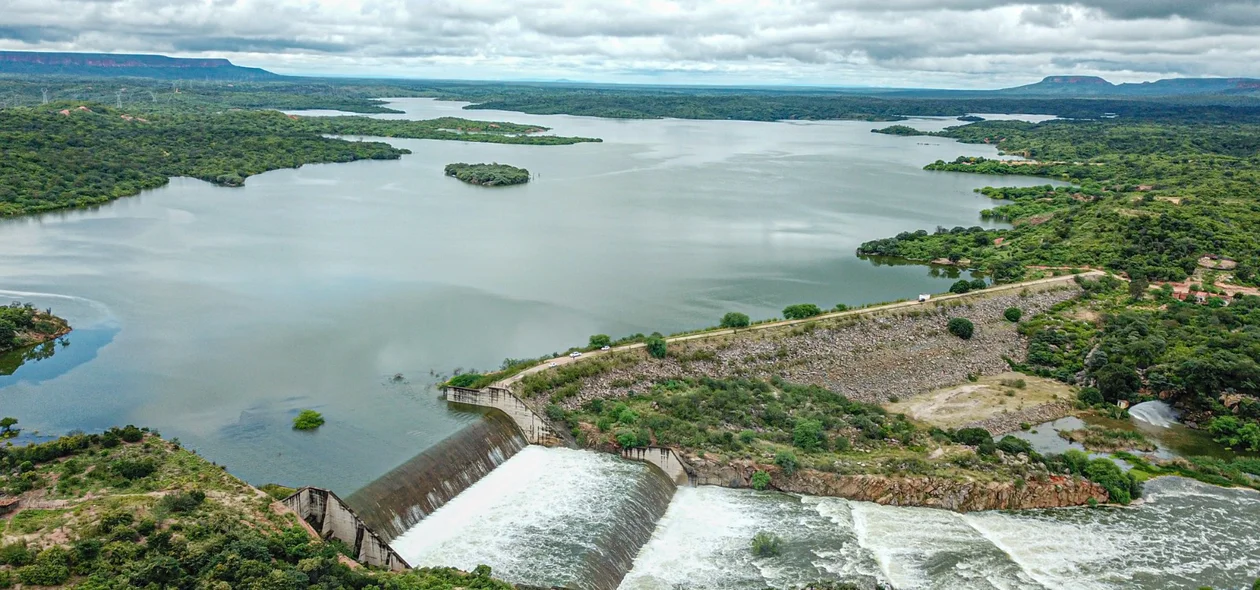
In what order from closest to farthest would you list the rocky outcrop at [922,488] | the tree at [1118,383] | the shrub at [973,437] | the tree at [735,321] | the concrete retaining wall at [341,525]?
the concrete retaining wall at [341,525] < the rocky outcrop at [922,488] < the shrub at [973,437] < the tree at [1118,383] < the tree at [735,321]

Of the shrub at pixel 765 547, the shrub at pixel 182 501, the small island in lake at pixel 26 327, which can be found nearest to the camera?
the shrub at pixel 182 501

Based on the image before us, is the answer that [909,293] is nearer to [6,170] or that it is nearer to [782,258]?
[782,258]

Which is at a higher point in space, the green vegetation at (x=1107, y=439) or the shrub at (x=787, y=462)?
the shrub at (x=787, y=462)

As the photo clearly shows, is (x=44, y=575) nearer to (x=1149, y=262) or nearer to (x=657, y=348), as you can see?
(x=657, y=348)

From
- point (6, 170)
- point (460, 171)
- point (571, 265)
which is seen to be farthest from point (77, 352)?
point (460, 171)

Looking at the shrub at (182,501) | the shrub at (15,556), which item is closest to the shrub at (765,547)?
the shrub at (182,501)

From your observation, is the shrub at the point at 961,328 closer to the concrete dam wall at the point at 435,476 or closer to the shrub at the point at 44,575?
the concrete dam wall at the point at 435,476
